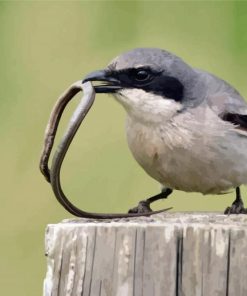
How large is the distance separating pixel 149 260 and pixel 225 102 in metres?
1.48

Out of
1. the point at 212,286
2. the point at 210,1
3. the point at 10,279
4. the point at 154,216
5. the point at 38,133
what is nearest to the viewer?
the point at 212,286

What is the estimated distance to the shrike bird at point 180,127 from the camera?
A: 4.06m

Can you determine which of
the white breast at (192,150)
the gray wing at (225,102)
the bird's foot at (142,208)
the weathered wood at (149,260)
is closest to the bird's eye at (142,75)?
the white breast at (192,150)

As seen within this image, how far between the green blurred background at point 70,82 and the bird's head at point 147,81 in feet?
Answer: 2.38

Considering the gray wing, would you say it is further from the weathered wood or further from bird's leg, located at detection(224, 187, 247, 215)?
the weathered wood

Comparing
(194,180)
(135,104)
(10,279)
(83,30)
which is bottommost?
(10,279)

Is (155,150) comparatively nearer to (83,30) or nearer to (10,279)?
(10,279)

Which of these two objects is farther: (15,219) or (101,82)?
(15,219)

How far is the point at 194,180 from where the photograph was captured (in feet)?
13.6

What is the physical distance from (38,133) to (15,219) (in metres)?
0.42

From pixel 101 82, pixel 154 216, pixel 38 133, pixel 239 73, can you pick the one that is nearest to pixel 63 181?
pixel 38 133

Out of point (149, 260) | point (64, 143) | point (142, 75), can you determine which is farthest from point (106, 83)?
point (149, 260)

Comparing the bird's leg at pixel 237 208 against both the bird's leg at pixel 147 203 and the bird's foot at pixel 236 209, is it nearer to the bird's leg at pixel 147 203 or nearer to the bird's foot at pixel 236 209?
the bird's foot at pixel 236 209

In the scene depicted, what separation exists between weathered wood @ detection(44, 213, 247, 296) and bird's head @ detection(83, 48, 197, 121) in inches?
38.0
